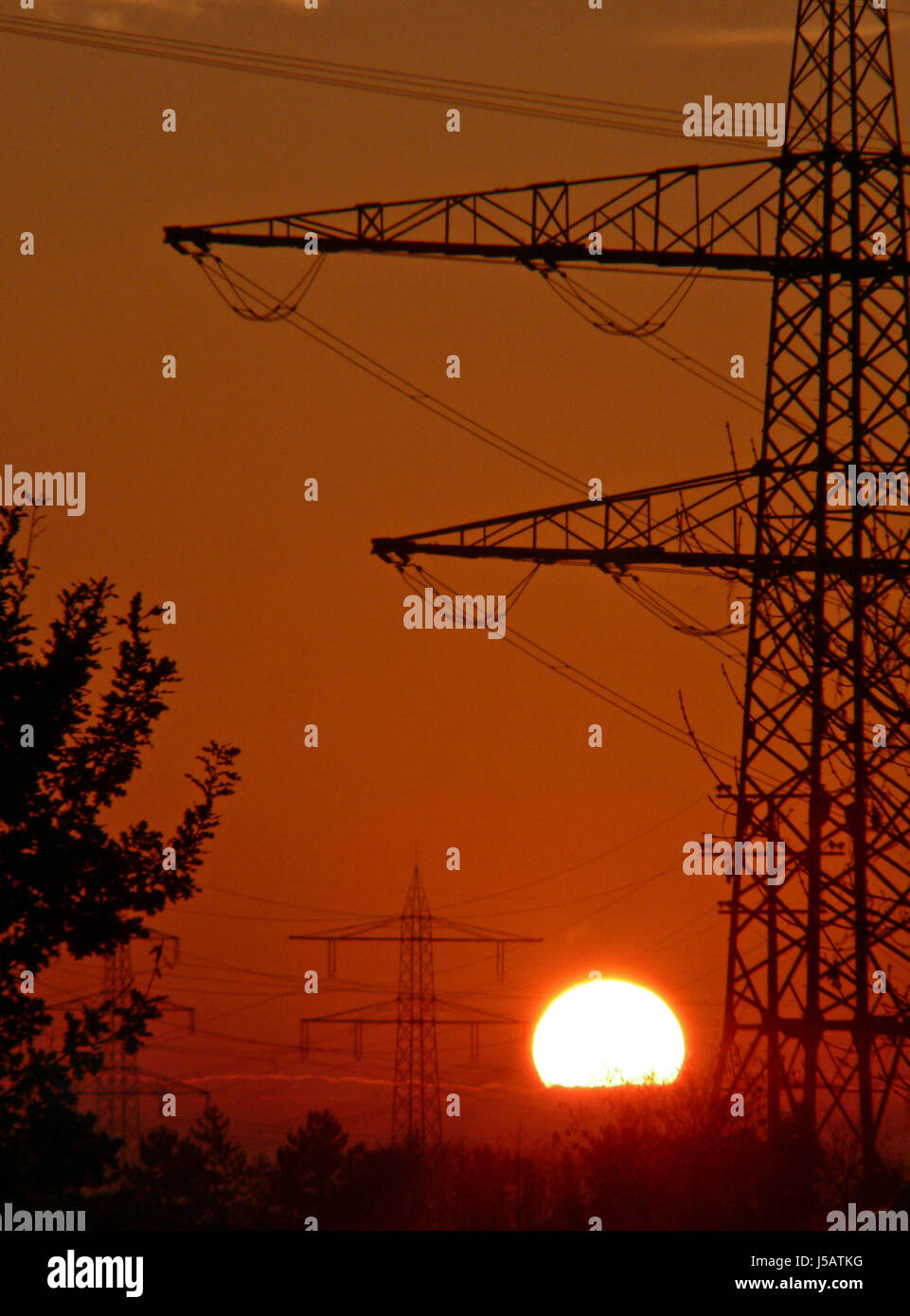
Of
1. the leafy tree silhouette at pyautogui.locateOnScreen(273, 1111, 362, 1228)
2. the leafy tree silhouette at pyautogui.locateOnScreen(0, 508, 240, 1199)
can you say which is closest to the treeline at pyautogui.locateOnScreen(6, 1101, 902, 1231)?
the leafy tree silhouette at pyautogui.locateOnScreen(0, 508, 240, 1199)

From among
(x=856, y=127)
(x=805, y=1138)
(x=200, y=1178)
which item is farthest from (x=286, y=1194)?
(x=856, y=127)

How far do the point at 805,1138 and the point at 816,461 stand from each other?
9.88 metres

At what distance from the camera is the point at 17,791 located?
57.4ft

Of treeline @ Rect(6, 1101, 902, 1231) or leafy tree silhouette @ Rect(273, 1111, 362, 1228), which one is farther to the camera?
leafy tree silhouette @ Rect(273, 1111, 362, 1228)

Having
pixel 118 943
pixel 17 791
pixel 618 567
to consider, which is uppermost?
pixel 618 567

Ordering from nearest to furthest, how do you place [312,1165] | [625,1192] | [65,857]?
[65,857] → [625,1192] → [312,1165]

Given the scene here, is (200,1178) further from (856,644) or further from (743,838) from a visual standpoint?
(856,644)

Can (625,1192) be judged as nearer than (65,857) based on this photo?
No

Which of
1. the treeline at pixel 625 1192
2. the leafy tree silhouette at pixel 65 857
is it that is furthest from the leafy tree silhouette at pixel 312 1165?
the leafy tree silhouette at pixel 65 857

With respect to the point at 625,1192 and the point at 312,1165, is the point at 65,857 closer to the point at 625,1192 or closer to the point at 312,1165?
the point at 625,1192

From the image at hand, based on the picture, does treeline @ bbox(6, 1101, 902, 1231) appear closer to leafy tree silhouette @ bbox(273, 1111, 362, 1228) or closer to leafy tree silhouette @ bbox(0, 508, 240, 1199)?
leafy tree silhouette @ bbox(0, 508, 240, 1199)

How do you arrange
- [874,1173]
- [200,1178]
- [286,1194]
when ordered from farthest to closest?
[200,1178], [286,1194], [874,1173]

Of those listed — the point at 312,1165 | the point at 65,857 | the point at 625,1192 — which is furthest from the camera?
the point at 312,1165

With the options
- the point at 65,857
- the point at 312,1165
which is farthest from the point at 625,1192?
the point at 312,1165
